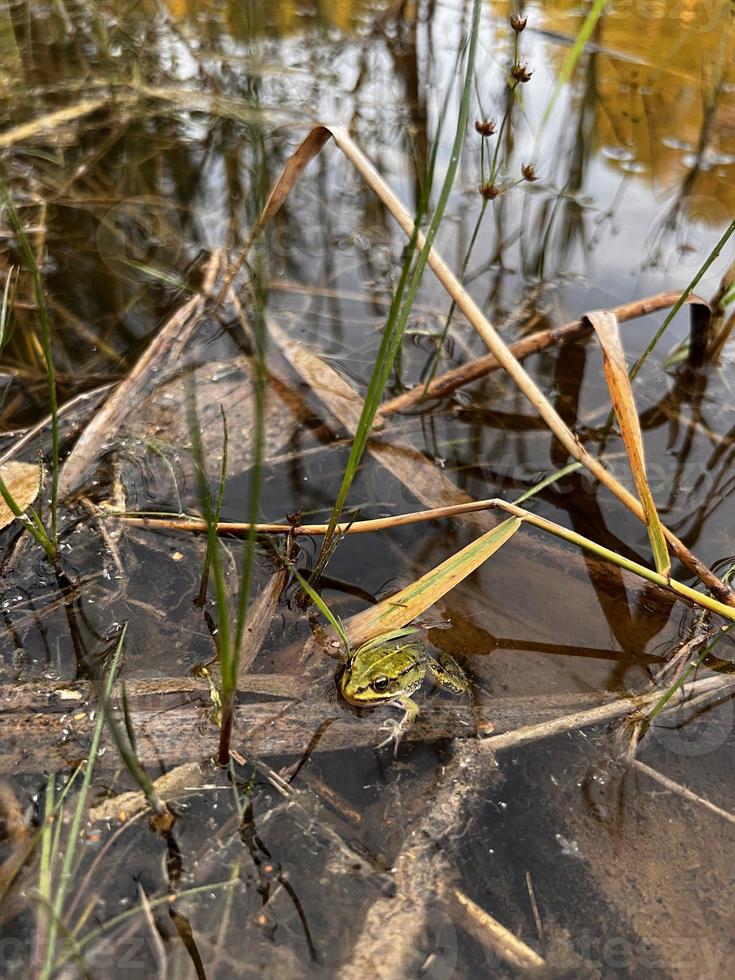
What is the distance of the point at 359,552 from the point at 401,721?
0.77 m

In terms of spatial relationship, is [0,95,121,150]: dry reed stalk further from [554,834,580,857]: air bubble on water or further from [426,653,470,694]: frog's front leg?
[554,834,580,857]: air bubble on water

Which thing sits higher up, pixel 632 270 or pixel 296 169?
pixel 296 169

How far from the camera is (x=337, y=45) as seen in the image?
6.71 metres

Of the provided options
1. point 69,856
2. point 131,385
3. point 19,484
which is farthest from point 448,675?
point 131,385

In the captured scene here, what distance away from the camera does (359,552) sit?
119 inches

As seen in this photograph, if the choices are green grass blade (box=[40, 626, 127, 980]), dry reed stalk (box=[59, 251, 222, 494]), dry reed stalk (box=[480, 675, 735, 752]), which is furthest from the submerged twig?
dry reed stalk (box=[59, 251, 222, 494])

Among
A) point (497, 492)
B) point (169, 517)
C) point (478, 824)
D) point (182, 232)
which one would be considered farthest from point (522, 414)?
point (182, 232)

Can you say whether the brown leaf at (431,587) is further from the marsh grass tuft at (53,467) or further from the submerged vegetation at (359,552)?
the marsh grass tuft at (53,467)

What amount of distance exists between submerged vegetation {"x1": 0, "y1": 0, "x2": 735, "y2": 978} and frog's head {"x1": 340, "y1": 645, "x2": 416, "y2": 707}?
0.04 feet

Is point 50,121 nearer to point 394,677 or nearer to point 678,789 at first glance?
point 394,677

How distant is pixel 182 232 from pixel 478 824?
3940mm

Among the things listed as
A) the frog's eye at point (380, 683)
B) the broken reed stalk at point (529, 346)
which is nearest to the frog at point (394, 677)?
the frog's eye at point (380, 683)

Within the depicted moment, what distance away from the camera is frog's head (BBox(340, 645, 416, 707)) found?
8.07 feet

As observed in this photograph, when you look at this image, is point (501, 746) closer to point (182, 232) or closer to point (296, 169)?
point (296, 169)
